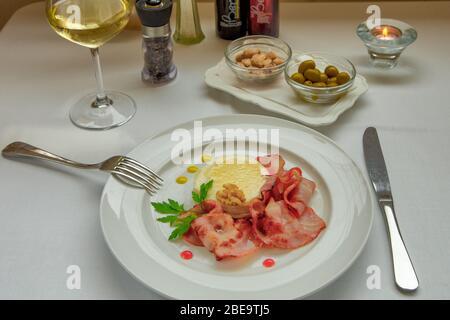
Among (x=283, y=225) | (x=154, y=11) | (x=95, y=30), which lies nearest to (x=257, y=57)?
(x=154, y=11)

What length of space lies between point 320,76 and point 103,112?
1.31ft

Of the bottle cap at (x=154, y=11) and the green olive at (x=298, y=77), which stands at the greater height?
the bottle cap at (x=154, y=11)

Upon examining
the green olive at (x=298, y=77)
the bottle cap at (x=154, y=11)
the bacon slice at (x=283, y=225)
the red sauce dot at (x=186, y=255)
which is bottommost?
the red sauce dot at (x=186, y=255)

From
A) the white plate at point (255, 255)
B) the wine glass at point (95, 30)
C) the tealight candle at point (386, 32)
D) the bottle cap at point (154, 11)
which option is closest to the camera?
the white plate at point (255, 255)

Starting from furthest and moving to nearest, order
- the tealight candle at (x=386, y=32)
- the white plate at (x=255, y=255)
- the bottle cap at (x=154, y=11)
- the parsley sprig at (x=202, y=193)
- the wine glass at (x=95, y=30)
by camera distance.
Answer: the tealight candle at (x=386, y=32), the bottle cap at (x=154, y=11), the wine glass at (x=95, y=30), the parsley sprig at (x=202, y=193), the white plate at (x=255, y=255)

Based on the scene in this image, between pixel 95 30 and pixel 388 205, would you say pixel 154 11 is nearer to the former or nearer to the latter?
pixel 95 30

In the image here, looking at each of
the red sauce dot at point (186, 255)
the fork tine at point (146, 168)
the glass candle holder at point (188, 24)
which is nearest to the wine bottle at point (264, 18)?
the glass candle holder at point (188, 24)

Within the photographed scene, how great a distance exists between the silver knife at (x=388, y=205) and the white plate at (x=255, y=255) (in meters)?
0.04

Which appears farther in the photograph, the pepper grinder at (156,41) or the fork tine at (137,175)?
the pepper grinder at (156,41)

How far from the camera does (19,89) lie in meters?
1.09

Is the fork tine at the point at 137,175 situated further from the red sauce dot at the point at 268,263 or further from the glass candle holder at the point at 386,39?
the glass candle holder at the point at 386,39

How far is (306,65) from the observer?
1043 millimetres

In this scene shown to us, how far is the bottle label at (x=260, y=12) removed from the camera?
1.17m

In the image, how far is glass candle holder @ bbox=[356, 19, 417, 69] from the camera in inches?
43.6
